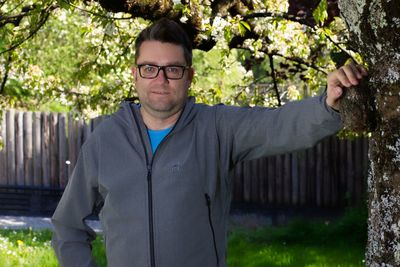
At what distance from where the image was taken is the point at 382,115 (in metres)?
2.40

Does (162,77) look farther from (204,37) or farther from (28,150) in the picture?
(28,150)

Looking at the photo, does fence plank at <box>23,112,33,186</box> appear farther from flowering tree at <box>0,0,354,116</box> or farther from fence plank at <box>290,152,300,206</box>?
fence plank at <box>290,152,300,206</box>

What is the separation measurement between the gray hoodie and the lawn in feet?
Answer: 15.1

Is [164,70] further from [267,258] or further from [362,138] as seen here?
[362,138]

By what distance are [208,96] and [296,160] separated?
488cm

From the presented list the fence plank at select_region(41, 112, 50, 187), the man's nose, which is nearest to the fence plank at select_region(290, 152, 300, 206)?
the fence plank at select_region(41, 112, 50, 187)

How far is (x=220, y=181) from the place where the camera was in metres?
2.70

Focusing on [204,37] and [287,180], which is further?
[287,180]

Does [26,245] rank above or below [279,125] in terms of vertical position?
below

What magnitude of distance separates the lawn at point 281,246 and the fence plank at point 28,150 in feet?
11.5

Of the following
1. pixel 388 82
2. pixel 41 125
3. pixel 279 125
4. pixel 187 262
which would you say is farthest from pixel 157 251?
pixel 41 125

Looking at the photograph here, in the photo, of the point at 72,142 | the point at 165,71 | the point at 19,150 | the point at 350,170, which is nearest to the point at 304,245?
the point at 350,170

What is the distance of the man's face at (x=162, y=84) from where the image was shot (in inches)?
106

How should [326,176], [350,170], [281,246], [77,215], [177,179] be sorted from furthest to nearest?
[326,176]
[350,170]
[281,246]
[77,215]
[177,179]
